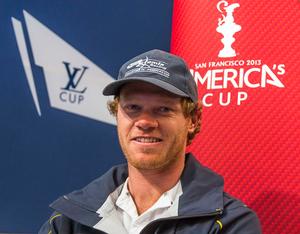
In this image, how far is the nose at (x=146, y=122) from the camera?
1054mm

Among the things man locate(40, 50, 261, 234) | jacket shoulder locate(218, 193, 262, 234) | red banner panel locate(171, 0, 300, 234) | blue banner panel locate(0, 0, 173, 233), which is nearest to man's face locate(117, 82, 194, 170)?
man locate(40, 50, 261, 234)

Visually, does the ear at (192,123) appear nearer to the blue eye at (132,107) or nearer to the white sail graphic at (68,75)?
the blue eye at (132,107)

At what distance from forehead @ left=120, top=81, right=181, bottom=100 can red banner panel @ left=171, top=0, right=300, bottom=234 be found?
12.9 inches

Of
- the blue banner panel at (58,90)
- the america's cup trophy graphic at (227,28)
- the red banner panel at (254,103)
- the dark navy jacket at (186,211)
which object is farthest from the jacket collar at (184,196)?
the blue banner panel at (58,90)

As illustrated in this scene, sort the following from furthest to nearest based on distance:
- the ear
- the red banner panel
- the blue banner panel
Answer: the blue banner panel, the red banner panel, the ear

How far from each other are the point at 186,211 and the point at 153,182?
0.38ft

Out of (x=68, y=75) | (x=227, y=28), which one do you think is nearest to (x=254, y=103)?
(x=227, y=28)

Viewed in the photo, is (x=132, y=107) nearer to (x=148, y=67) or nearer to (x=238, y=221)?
(x=148, y=67)

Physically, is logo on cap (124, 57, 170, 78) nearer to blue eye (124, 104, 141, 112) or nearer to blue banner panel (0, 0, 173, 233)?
blue eye (124, 104, 141, 112)

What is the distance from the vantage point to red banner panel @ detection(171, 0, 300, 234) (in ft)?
4.29

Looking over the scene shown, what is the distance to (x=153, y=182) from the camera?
1.13m

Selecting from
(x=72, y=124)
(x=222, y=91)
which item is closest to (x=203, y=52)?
(x=222, y=91)

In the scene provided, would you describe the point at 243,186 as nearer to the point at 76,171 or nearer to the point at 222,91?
the point at 222,91

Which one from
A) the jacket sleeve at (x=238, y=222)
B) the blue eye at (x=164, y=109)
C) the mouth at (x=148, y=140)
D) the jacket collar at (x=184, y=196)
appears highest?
the blue eye at (x=164, y=109)
